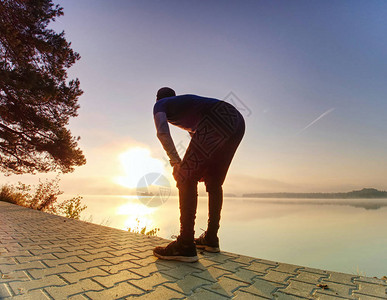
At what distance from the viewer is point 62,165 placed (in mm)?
10344

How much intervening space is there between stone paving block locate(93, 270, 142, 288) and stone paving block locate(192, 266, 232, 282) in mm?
501

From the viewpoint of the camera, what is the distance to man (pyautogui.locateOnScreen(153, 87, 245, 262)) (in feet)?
6.95

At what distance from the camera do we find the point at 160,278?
1.70 m

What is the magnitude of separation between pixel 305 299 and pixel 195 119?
1.74 metres

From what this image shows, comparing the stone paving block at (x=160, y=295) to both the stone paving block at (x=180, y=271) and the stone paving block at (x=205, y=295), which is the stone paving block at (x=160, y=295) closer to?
the stone paving block at (x=205, y=295)

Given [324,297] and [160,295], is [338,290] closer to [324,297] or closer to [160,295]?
[324,297]

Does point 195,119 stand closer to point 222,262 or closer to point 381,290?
point 222,262

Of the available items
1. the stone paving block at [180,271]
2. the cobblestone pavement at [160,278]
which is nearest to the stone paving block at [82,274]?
the cobblestone pavement at [160,278]

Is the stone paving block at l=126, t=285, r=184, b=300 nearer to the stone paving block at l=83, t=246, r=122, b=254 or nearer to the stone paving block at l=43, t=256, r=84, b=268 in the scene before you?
the stone paving block at l=43, t=256, r=84, b=268

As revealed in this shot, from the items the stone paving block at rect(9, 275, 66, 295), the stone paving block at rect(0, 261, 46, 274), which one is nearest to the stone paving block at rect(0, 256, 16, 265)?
the stone paving block at rect(0, 261, 46, 274)

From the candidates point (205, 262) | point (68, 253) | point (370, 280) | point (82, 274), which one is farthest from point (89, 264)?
point (370, 280)

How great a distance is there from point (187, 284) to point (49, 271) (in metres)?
1.18

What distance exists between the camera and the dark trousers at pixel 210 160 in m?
2.11

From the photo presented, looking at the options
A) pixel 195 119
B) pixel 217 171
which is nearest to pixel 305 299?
pixel 217 171
